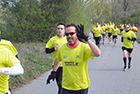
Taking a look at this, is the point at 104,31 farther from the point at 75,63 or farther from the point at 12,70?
the point at 12,70

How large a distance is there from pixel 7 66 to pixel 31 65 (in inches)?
237

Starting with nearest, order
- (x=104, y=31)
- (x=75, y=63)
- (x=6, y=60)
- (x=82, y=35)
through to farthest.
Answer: (x=6, y=60) → (x=82, y=35) → (x=75, y=63) → (x=104, y=31)

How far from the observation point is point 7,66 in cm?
276

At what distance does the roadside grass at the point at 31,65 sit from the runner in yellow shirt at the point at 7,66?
3593mm

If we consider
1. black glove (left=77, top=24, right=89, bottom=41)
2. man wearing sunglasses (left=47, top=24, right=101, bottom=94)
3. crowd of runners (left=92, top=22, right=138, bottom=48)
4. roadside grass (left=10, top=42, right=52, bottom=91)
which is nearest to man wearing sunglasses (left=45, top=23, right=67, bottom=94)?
man wearing sunglasses (left=47, top=24, right=101, bottom=94)

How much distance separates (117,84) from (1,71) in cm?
503

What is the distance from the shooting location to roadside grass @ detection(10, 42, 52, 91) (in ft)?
22.3

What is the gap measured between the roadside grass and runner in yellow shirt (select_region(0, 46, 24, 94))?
11.8 ft

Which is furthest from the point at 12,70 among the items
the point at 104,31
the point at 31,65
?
the point at 104,31

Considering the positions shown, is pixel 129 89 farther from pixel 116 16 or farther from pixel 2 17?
pixel 116 16

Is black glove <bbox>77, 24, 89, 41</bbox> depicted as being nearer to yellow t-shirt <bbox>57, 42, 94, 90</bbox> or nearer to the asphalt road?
yellow t-shirt <bbox>57, 42, 94, 90</bbox>

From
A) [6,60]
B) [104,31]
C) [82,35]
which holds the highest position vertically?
[104,31]

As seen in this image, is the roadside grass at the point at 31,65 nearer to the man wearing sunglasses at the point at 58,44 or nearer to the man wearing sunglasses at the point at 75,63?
the man wearing sunglasses at the point at 58,44

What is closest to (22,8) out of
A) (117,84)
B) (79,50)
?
(117,84)
